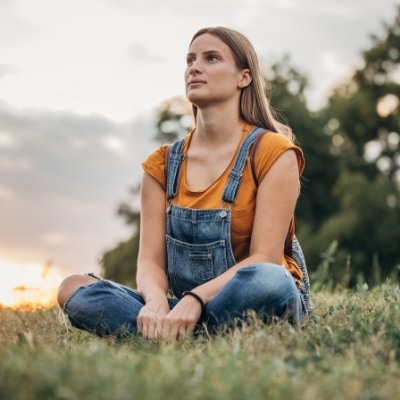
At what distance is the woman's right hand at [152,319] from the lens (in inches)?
189

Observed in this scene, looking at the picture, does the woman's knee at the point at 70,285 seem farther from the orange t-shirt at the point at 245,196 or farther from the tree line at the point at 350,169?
the tree line at the point at 350,169

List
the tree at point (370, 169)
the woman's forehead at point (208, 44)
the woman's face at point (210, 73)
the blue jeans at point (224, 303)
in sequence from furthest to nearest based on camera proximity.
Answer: the tree at point (370, 169)
the woman's forehead at point (208, 44)
the woman's face at point (210, 73)
the blue jeans at point (224, 303)

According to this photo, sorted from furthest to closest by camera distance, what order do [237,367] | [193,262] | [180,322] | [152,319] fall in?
[193,262]
[152,319]
[180,322]
[237,367]

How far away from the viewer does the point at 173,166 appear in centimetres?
551

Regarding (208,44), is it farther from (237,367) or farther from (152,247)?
(237,367)

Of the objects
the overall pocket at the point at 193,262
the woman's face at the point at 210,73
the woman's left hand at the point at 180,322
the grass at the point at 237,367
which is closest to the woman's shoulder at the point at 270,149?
the woman's face at the point at 210,73

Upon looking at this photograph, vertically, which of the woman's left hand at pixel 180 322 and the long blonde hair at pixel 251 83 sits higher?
the long blonde hair at pixel 251 83

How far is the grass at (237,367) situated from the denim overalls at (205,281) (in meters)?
0.24

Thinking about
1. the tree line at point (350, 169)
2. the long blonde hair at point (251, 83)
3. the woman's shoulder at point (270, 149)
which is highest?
the long blonde hair at point (251, 83)

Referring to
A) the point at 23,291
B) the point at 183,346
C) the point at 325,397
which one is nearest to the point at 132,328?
the point at 183,346

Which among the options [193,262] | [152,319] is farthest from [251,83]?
[152,319]

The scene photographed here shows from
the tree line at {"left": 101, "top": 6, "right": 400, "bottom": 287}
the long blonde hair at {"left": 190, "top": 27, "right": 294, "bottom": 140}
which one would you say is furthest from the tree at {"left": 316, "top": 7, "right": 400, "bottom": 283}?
the long blonde hair at {"left": 190, "top": 27, "right": 294, "bottom": 140}

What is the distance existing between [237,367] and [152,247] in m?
2.09

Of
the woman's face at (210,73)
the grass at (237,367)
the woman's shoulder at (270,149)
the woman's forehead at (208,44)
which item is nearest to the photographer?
the grass at (237,367)
